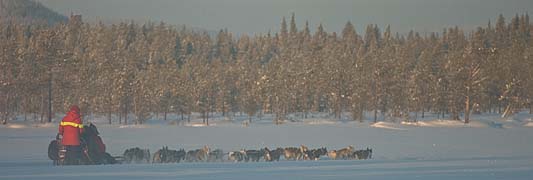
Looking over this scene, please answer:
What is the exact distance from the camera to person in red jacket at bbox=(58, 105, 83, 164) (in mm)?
12539

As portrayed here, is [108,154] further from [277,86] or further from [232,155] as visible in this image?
[277,86]

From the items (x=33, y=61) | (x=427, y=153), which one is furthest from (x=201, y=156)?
(x=33, y=61)

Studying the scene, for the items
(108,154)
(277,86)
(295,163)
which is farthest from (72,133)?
(277,86)

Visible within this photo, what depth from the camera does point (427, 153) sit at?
17.5 metres

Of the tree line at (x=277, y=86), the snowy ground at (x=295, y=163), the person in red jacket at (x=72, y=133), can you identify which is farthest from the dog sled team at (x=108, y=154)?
the tree line at (x=277, y=86)

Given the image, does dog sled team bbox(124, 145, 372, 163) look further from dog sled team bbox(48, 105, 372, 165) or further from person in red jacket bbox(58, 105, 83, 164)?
person in red jacket bbox(58, 105, 83, 164)

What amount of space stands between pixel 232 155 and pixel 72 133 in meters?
3.97

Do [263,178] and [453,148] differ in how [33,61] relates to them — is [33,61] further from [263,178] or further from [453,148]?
[263,178]

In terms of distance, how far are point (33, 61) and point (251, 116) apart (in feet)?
69.4

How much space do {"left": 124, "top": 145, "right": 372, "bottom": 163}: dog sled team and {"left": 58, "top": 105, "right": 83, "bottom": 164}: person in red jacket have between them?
64.9 inches

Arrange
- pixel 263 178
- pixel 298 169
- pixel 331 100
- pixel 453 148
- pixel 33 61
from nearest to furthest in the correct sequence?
pixel 263 178, pixel 298 169, pixel 453 148, pixel 33 61, pixel 331 100

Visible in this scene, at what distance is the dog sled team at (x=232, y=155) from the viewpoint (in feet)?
47.5

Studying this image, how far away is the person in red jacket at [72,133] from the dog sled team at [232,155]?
1.65 metres

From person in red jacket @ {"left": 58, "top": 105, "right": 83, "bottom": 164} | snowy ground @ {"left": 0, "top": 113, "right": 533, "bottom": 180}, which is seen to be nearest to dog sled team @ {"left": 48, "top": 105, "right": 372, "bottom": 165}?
person in red jacket @ {"left": 58, "top": 105, "right": 83, "bottom": 164}
